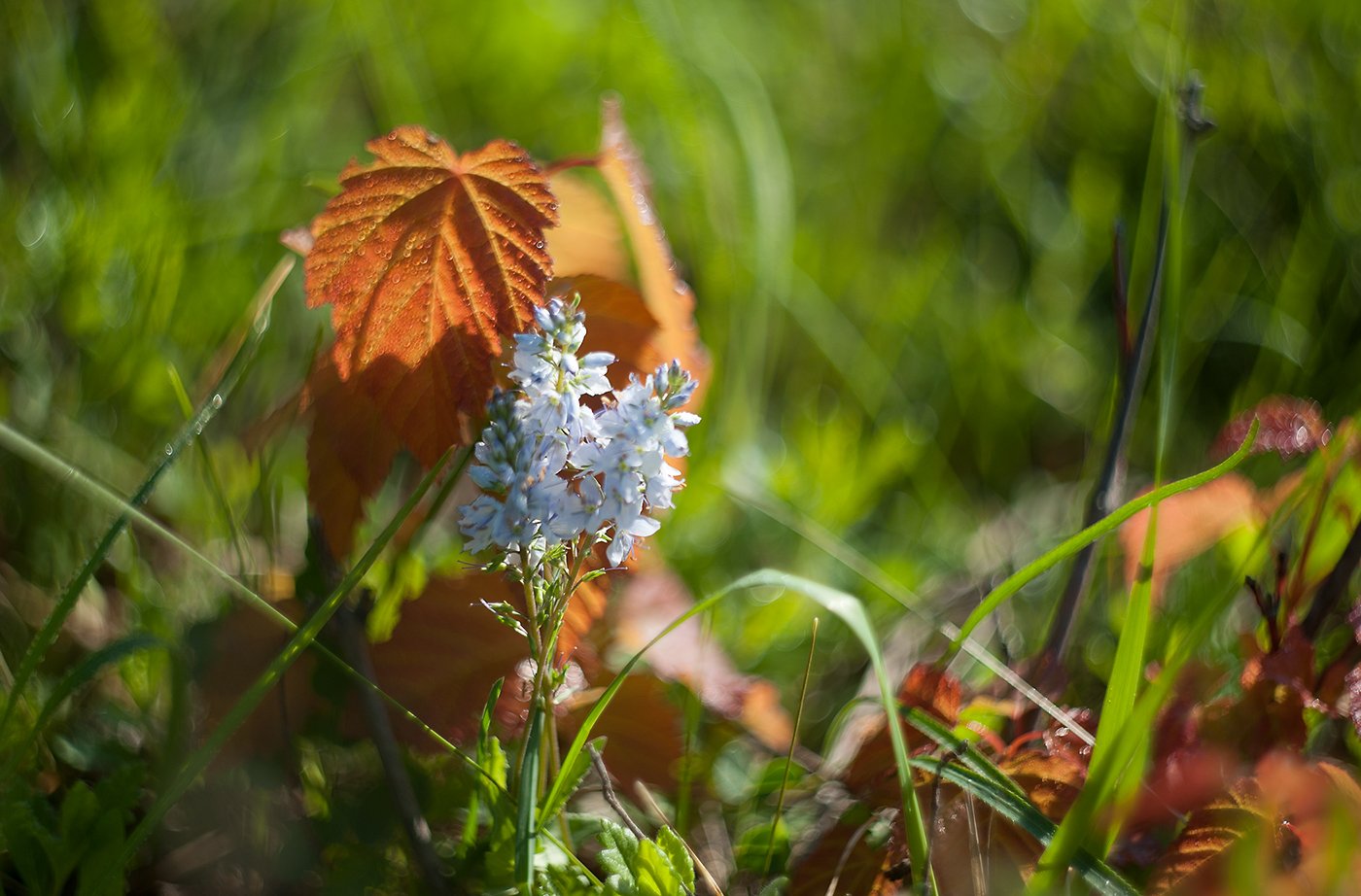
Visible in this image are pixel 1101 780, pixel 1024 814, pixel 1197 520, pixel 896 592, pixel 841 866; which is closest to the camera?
pixel 1101 780

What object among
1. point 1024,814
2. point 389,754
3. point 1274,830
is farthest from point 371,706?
point 1274,830

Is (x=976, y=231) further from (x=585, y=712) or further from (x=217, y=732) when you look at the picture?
(x=217, y=732)

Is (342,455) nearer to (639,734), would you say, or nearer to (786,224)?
(639,734)

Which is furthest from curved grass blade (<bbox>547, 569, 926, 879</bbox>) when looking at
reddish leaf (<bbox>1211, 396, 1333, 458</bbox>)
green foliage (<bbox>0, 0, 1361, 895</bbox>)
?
reddish leaf (<bbox>1211, 396, 1333, 458</bbox>)

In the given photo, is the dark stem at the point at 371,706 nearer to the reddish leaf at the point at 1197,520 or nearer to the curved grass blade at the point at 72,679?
the curved grass blade at the point at 72,679

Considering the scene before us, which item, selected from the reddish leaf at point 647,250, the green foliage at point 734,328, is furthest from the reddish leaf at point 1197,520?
the reddish leaf at point 647,250

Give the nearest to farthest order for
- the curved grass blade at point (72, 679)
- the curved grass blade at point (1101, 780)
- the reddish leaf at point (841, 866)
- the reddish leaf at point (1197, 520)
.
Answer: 1. the curved grass blade at point (1101, 780)
2. the curved grass blade at point (72, 679)
3. the reddish leaf at point (841, 866)
4. the reddish leaf at point (1197, 520)
